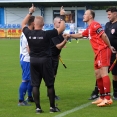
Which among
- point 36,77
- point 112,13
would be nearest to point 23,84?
point 36,77

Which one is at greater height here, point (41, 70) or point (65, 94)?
point (41, 70)

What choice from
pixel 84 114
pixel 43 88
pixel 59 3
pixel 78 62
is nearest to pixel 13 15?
pixel 59 3

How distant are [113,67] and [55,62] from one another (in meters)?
1.42

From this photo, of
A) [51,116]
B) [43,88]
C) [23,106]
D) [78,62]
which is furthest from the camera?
[78,62]

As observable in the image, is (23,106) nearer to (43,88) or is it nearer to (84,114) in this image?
(84,114)

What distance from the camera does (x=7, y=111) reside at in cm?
838

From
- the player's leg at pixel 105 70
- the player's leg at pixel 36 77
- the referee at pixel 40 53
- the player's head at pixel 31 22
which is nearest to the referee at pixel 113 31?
the player's leg at pixel 105 70

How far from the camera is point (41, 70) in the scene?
8.04m

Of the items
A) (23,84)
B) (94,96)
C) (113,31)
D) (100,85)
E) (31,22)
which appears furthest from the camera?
(94,96)

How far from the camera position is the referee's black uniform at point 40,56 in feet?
25.8

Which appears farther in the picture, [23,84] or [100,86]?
[100,86]

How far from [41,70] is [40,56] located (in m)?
0.28

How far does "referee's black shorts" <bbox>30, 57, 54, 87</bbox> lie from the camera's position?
7.99m

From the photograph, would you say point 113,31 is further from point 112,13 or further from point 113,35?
point 112,13
